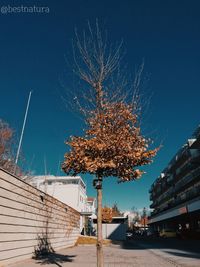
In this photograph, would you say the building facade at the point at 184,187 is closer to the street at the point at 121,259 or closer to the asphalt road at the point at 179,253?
the asphalt road at the point at 179,253

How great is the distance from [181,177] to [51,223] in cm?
4673

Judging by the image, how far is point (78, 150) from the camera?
882 cm

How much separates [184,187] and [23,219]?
47.7 metres

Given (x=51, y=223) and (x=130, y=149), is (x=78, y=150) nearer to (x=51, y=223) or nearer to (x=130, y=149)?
(x=130, y=149)

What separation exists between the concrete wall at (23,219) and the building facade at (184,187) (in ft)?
89.8

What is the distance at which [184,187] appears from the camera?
55.6 m

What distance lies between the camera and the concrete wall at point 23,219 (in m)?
10.4

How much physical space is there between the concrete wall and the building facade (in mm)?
27383

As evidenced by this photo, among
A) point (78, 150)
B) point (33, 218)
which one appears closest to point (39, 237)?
point (33, 218)

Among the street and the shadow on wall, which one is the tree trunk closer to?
the street

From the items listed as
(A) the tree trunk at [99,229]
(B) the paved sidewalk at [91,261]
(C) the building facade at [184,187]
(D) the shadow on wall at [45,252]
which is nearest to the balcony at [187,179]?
(C) the building facade at [184,187]

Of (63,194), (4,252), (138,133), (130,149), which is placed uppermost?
(63,194)

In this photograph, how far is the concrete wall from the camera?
10367 millimetres

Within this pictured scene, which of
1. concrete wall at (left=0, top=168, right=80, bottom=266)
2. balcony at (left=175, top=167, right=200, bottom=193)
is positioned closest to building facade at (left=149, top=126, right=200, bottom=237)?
balcony at (left=175, top=167, right=200, bottom=193)
